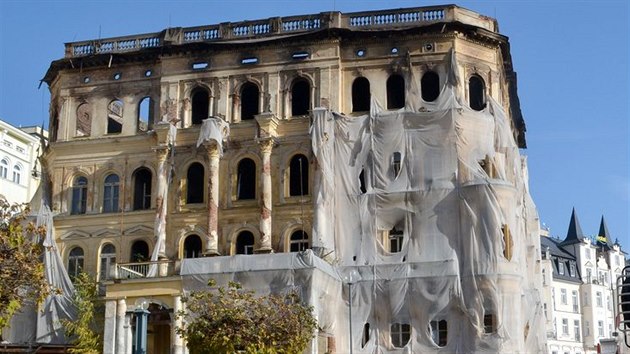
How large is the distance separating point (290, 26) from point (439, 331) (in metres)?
16.4

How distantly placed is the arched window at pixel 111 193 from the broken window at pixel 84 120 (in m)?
3.26

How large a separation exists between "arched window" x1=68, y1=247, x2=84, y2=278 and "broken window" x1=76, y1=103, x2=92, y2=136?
19.8 feet

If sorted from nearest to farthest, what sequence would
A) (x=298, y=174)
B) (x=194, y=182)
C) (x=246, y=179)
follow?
(x=298, y=174) < (x=246, y=179) < (x=194, y=182)

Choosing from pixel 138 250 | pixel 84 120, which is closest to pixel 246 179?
pixel 138 250

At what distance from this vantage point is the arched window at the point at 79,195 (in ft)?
158

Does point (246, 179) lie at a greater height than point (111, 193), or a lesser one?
greater

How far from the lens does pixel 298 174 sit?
45406 millimetres

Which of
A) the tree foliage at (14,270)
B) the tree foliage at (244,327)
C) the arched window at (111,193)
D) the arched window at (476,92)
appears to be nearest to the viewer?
the tree foliage at (14,270)

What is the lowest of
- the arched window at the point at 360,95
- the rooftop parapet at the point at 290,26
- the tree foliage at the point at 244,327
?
the tree foliage at the point at 244,327

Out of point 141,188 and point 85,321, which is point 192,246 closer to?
point 141,188

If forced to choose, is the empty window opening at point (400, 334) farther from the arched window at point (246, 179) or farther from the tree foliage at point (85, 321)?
the tree foliage at point (85, 321)

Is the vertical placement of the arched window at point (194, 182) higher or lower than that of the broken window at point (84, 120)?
lower

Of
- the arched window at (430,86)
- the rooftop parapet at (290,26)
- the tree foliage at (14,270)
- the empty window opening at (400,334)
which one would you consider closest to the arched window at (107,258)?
the rooftop parapet at (290,26)

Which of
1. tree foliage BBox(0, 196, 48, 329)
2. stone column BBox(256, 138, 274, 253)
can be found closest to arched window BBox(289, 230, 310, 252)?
stone column BBox(256, 138, 274, 253)
